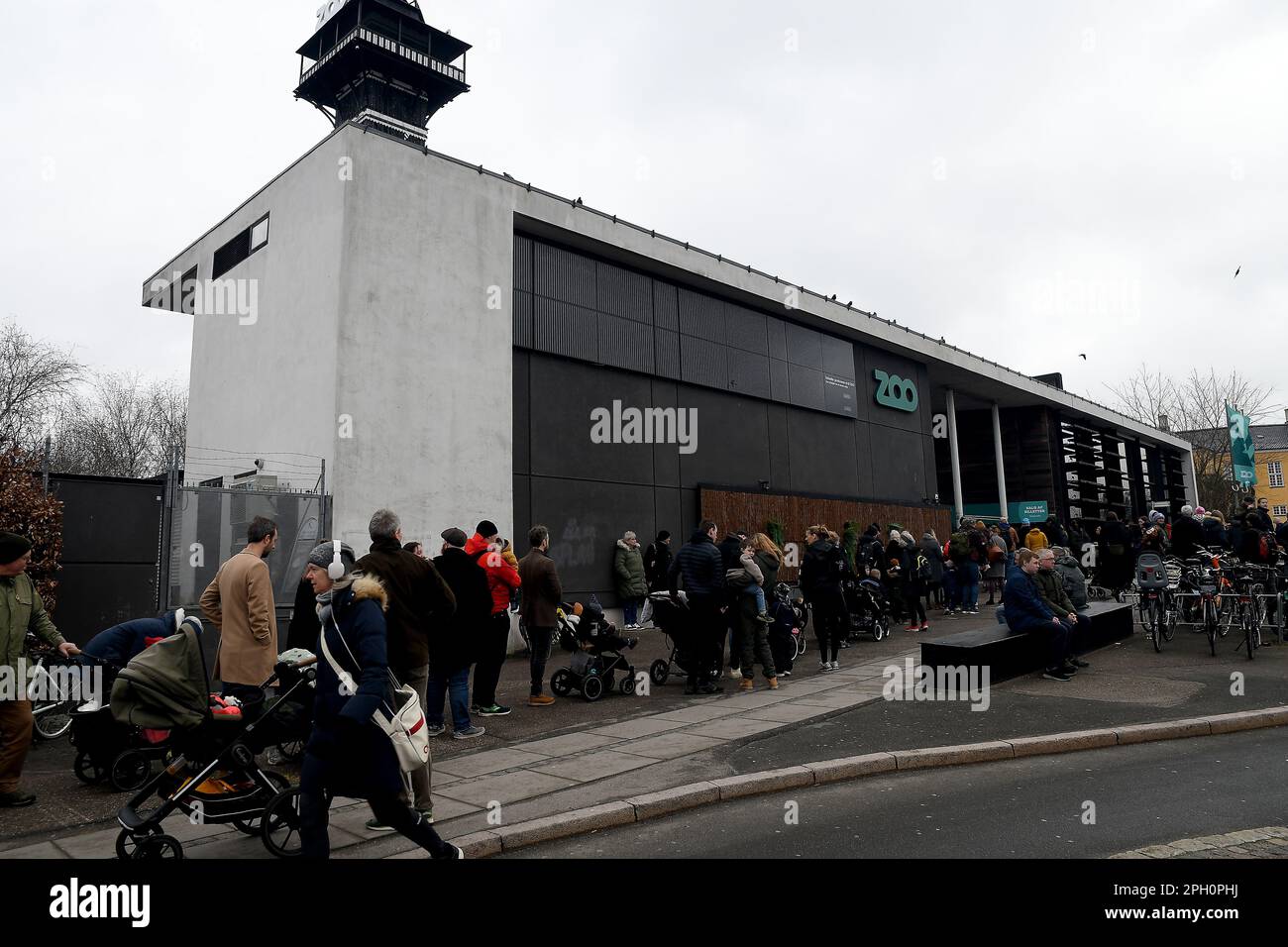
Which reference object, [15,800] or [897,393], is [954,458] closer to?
[897,393]

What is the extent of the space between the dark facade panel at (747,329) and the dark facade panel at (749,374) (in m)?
0.21

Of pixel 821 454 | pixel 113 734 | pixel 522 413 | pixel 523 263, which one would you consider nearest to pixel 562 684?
pixel 113 734

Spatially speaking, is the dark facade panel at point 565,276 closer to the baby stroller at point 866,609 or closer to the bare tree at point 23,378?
the baby stroller at point 866,609

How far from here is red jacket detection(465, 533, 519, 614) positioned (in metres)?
8.84

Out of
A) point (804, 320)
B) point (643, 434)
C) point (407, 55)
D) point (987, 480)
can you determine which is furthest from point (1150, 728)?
point (407, 55)

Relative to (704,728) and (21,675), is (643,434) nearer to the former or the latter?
(704,728)

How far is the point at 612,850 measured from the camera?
5102 millimetres

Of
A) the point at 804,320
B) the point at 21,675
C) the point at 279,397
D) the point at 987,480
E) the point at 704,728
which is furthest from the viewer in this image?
the point at 987,480

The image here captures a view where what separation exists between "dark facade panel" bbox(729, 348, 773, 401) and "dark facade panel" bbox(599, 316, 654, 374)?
2979 millimetres

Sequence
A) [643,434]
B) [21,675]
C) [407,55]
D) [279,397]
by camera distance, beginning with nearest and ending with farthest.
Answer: [21,675]
[279,397]
[643,434]
[407,55]

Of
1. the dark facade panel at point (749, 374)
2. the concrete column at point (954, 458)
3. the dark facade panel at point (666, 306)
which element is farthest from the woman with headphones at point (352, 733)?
the concrete column at point (954, 458)

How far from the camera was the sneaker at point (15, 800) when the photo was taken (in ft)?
20.2

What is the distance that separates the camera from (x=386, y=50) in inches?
1631
